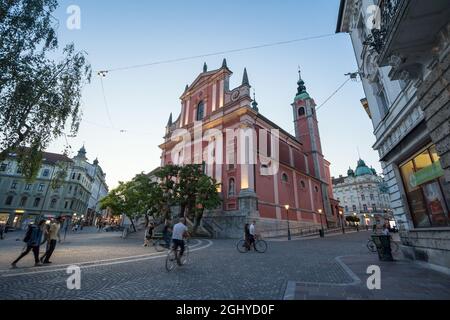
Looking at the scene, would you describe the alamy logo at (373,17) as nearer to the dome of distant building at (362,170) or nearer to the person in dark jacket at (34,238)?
the person in dark jacket at (34,238)

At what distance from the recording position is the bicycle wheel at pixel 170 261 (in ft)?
22.9

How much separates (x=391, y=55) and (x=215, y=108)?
86.9 ft

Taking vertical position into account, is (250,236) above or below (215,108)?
below

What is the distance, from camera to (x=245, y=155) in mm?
24453

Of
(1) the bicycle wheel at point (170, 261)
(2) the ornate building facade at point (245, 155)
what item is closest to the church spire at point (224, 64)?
(2) the ornate building facade at point (245, 155)

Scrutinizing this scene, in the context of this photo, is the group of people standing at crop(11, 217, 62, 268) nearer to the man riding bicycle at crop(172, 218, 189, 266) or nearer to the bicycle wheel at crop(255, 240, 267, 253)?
the man riding bicycle at crop(172, 218, 189, 266)

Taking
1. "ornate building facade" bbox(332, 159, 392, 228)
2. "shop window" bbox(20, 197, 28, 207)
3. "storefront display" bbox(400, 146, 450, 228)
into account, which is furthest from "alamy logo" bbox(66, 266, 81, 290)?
"ornate building facade" bbox(332, 159, 392, 228)

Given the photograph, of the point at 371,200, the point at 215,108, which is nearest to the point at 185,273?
the point at 215,108

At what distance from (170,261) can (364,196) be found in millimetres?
79911

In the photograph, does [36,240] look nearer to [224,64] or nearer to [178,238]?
[178,238]

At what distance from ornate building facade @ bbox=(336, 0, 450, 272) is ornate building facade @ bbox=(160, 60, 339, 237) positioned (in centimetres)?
1354

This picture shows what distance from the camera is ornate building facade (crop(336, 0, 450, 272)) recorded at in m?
4.88

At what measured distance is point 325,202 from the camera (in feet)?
126
